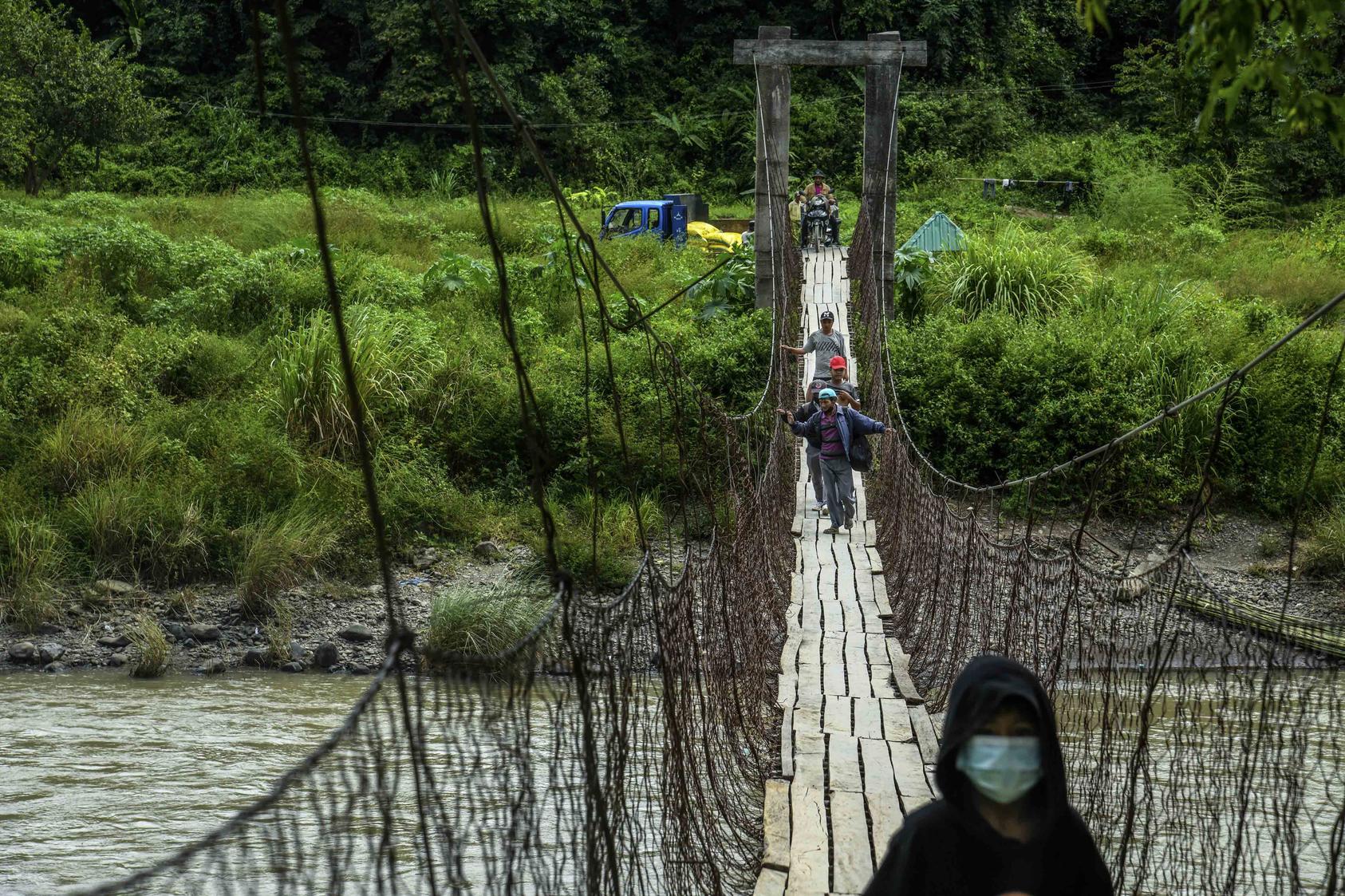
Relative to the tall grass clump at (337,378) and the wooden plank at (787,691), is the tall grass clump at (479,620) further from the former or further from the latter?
the wooden plank at (787,691)

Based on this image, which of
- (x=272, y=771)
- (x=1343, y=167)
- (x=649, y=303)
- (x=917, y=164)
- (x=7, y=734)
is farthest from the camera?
(x=917, y=164)

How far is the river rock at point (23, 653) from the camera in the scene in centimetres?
828

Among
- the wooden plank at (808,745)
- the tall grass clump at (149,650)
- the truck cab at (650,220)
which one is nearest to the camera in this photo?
the wooden plank at (808,745)

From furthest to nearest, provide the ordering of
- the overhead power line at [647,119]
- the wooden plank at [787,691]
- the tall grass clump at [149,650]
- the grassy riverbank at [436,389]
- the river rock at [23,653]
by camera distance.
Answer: the overhead power line at [647,119]
the grassy riverbank at [436,389]
the river rock at [23,653]
the tall grass clump at [149,650]
the wooden plank at [787,691]

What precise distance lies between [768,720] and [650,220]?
37.1 ft

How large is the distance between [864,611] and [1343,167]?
48.0 ft

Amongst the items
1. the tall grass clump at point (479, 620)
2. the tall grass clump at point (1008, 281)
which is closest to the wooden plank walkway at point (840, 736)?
the tall grass clump at point (479, 620)

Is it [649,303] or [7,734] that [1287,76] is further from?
[649,303]

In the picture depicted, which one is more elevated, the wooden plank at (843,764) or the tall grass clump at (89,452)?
the wooden plank at (843,764)

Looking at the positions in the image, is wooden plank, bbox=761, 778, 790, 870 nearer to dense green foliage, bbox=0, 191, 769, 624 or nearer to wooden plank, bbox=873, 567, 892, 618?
wooden plank, bbox=873, 567, 892, 618

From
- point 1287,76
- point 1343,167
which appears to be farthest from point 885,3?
point 1287,76

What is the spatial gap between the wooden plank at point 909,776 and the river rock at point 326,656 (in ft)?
16.2

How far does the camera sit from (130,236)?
12.0 m

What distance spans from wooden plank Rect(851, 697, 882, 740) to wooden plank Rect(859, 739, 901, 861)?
63 millimetres
